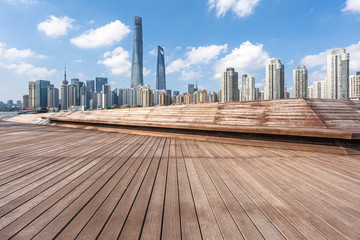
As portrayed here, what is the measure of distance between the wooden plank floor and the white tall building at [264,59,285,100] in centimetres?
6779

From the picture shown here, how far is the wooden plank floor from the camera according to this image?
133 cm

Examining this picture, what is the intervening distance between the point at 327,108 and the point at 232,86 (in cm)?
7353

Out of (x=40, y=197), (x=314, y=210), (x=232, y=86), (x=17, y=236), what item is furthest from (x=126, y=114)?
(x=232, y=86)

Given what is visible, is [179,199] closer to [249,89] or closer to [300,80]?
[300,80]

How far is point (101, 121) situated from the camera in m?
7.85

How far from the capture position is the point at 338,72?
57594 mm

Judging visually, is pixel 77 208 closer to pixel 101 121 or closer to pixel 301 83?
pixel 101 121

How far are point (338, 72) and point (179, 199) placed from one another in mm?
83060

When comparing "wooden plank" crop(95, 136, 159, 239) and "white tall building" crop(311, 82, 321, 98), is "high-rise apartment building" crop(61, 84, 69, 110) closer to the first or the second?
"wooden plank" crop(95, 136, 159, 239)

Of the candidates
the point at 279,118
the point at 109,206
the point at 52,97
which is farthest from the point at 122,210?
the point at 52,97

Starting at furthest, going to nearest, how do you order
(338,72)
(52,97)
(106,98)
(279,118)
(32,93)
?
(106,98), (52,97), (32,93), (338,72), (279,118)

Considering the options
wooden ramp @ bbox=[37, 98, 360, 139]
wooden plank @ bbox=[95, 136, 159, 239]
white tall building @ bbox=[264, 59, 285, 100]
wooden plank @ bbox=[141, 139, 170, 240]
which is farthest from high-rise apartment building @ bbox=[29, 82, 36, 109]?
wooden plank @ bbox=[141, 139, 170, 240]

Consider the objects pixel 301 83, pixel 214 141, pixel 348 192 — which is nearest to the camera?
pixel 348 192

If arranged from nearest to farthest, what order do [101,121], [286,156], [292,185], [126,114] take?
[292,185] → [286,156] → [101,121] → [126,114]
